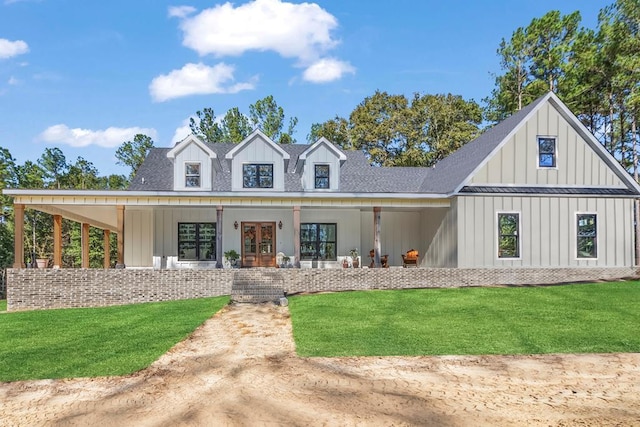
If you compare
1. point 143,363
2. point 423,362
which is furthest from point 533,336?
point 143,363

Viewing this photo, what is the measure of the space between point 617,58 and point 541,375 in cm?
2614

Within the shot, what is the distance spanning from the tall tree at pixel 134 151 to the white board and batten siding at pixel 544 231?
34420mm

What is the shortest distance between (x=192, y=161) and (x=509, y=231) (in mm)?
13202

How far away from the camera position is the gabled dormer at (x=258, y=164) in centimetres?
1842

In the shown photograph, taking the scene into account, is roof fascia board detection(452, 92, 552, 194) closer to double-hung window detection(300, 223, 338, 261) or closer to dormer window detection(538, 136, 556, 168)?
dormer window detection(538, 136, 556, 168)

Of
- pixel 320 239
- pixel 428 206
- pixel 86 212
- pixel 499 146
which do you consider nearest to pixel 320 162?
pixel 320 239

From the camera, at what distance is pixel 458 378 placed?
605cm

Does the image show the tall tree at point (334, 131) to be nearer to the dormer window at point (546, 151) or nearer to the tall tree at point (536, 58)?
the tall tree at point (536, 58)

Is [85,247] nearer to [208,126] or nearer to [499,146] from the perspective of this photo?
[208,126]

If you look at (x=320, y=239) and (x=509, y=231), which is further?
(x=320, y=239)

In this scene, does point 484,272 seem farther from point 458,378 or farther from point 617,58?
point 617,58

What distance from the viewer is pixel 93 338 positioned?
891 centimetres

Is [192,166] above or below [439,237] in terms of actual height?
above

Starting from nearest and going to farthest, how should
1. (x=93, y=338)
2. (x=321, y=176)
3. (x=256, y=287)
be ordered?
(x=93, y=338) → (x=256, y=287) → (x=321, y=176)
